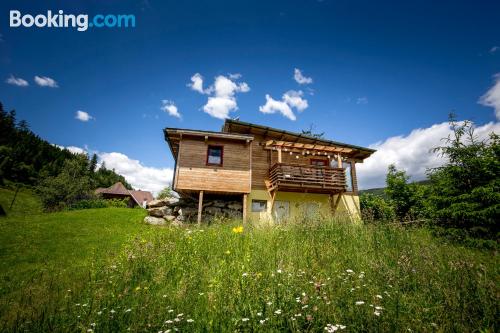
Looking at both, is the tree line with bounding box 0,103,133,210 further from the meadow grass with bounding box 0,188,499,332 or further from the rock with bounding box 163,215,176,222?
the meadow grass with bounding box 0,188,499,332

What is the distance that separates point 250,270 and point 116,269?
3.40 meters

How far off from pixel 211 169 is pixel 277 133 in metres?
6.21

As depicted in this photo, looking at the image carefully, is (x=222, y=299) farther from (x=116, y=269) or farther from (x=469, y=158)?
(x=469, y=158)

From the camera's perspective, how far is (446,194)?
421 inches

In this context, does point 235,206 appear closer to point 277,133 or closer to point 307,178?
point 307,178

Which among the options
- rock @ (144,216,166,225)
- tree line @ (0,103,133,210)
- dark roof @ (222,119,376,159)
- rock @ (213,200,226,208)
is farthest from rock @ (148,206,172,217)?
tree line @ (0,103,133,210)

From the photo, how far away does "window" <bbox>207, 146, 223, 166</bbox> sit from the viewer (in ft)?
56.7

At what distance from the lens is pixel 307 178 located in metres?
17.0

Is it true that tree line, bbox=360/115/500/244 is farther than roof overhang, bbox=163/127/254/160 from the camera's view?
No

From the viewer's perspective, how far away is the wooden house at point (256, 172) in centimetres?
1656

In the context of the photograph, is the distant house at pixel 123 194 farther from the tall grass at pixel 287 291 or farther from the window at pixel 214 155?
the tall grass at pixel 287 291

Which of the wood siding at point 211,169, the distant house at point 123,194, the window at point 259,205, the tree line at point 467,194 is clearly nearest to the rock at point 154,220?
the wood siding at point 211,169

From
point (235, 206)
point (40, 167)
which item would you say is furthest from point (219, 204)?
point (40, 167)

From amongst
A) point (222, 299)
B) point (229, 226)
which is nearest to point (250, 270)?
point (222, 299)
